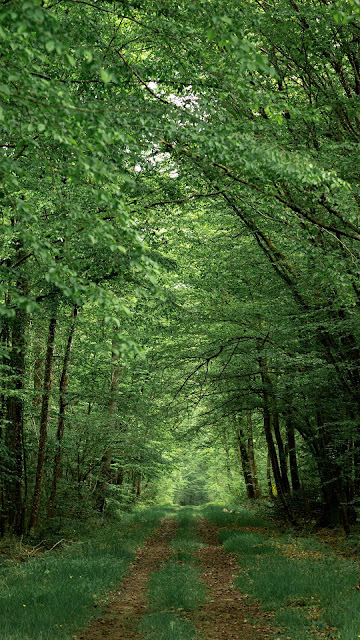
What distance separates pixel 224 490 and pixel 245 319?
32940 mm

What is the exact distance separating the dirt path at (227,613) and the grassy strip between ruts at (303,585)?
22 centimetres

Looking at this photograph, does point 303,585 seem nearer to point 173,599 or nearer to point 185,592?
point 185,592

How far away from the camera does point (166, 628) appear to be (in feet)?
20.2

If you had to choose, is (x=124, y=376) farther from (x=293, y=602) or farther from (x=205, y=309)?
(x=293, y=602)

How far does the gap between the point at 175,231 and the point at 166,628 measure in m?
8.68

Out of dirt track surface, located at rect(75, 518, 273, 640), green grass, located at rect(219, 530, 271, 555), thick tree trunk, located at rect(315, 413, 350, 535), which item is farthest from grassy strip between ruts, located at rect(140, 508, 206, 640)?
thick tree trunk, located at rect(315, 413, 350, 535)

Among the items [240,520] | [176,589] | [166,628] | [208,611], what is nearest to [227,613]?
[208,611]

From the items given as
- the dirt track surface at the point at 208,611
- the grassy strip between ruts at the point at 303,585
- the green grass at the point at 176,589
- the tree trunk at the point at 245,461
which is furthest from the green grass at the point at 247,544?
the tree trunk at the point at 245,461

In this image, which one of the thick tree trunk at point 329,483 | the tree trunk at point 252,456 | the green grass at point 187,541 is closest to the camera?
the thick tree trunk at point 329,483

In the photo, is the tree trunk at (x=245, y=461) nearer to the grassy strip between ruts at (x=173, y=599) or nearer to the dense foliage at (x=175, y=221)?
the dense foliage at (x=175, y=221)

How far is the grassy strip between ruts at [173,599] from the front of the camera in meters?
6.10

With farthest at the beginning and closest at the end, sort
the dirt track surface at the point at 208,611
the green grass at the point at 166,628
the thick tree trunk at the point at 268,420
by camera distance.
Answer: the thick tree trunk at the point at 268,420 → the dirt track surface at the point at 208,611 → the green grass at the point at 166,628

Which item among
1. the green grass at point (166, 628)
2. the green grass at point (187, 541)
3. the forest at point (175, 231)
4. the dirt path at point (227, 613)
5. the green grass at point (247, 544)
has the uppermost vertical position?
the forest at point (175, 231)

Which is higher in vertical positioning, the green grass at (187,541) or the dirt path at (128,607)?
the dirt path at (128,607)
